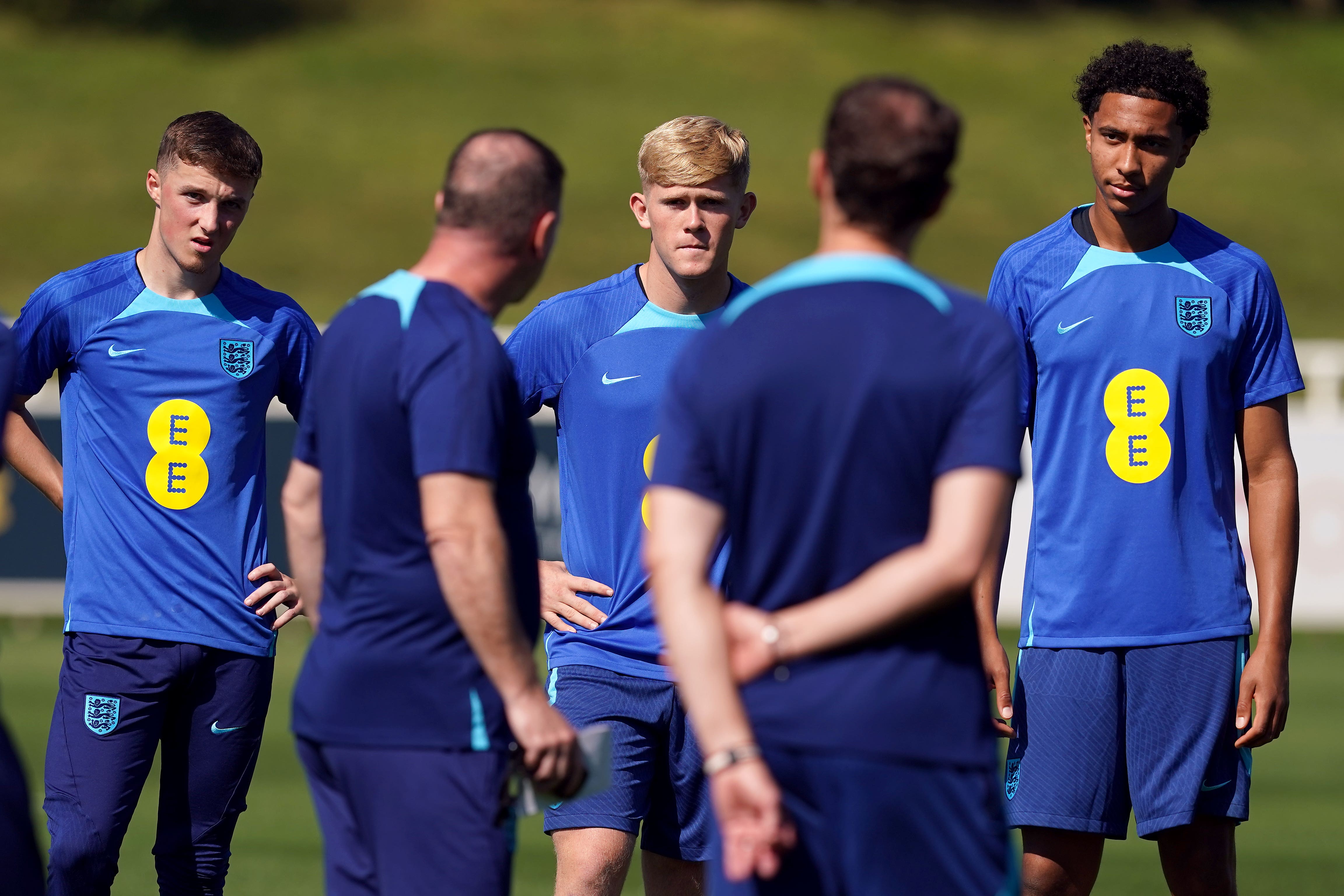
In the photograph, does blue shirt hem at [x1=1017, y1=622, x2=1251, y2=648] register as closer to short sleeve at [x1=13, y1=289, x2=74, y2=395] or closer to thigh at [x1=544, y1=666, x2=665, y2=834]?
thigh at [x1=544, y1=666, x2=665, y2=834]

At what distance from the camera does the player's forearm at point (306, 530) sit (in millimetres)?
3736

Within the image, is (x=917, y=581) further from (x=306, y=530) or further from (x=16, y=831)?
(x=16, y=831)

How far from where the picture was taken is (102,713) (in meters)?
5.05

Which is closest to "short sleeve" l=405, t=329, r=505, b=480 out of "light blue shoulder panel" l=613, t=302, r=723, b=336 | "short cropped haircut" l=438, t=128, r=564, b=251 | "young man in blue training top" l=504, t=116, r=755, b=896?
"short cropped haircut" l=438, t=128, r=564, b=251

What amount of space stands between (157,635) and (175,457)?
1.80ft

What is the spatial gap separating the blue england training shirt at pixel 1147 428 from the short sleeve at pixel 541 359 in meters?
1.41

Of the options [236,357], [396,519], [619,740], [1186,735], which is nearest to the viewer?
[396,519]

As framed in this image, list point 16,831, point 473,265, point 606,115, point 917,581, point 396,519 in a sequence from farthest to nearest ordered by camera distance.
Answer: point 606,115
point 473,265
point 396,519
point 16,831
point 917,581

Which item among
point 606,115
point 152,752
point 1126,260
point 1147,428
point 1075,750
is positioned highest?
point 606,115

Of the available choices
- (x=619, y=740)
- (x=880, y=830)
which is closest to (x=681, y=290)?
(x=619, y=740)

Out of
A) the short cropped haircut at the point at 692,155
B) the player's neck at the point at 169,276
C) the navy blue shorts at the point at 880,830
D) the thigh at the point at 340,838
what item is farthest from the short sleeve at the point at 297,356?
the navy blue shorts at the point at 880,830

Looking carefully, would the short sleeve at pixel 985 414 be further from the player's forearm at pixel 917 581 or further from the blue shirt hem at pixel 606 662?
the blue shirt hem at pixel 606 662

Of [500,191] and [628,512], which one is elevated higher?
[500,191]

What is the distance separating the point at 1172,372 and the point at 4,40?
50.2 metres
